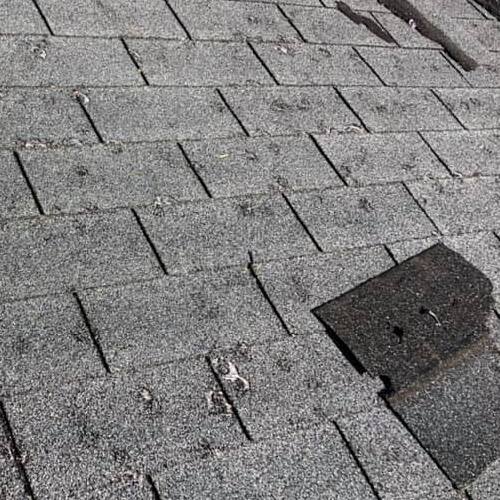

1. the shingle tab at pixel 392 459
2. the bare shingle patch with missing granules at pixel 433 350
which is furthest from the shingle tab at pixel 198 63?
the shingle tab at pixel 392 459

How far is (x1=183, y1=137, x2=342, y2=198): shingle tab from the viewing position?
121 inches

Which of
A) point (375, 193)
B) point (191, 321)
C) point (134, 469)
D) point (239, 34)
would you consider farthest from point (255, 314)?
point (239, 34)

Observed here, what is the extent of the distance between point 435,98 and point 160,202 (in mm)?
1689

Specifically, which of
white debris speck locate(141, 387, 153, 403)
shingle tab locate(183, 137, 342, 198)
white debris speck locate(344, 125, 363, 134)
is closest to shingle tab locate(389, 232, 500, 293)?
shingle tab locate(183, 137, 342, 198)

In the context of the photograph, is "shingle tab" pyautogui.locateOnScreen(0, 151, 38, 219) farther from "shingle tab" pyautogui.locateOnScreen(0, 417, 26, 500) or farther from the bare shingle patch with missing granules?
the bare shingle patch with missing granules

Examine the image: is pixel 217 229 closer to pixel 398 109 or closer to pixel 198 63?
pixel 198 63

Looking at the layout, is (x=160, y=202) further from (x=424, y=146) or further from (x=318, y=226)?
(x=424, y=146)

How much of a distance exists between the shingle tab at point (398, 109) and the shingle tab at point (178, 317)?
4.14 feet

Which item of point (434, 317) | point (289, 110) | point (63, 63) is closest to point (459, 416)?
point (434, 317)

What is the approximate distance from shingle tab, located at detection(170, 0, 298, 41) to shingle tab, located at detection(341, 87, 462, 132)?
1.55ft

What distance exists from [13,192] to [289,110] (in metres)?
1.27

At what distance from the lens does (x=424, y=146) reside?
12.0 ft

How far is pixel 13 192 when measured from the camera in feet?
8.99

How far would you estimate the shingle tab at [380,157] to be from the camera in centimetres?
338
